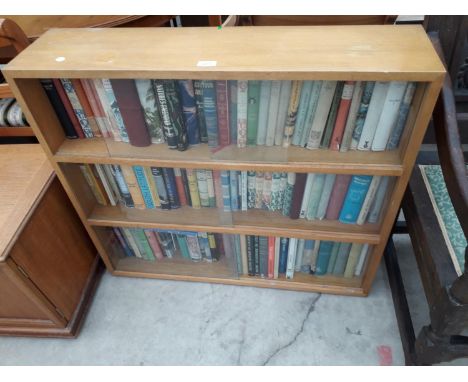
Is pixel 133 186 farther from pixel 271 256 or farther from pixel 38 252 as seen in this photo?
pixel 271 256

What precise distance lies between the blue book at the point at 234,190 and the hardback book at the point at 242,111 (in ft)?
0.41

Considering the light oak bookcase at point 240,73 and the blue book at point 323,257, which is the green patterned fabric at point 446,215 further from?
the blue book at point 323,257

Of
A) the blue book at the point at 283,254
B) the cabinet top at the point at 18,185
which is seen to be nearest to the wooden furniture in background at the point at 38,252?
the cabinet top at the point at 18,185

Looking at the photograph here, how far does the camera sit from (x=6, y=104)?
119cm

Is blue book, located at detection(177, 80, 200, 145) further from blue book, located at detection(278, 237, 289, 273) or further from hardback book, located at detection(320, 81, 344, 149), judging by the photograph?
blue book, located at detection(278, 237, 289, 273)

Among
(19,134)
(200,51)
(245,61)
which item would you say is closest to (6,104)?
(19,134)

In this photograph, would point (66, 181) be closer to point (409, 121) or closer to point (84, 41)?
point (84, 41)

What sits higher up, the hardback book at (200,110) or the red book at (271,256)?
the hardback book at (200,110)

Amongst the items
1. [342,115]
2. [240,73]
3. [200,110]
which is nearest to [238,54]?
[240,73]

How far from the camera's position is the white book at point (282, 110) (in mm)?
854

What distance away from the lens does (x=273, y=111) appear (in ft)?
2.98
